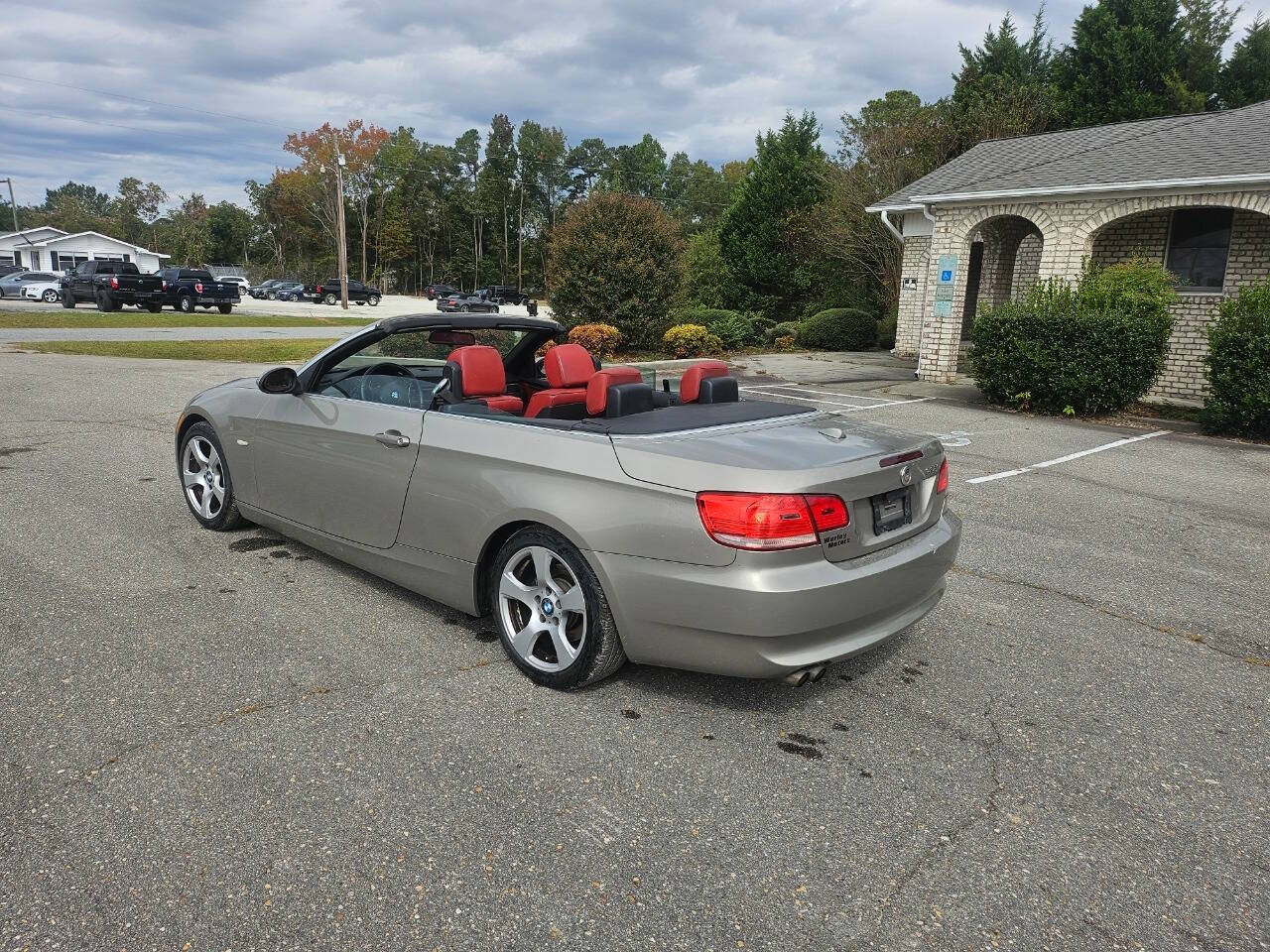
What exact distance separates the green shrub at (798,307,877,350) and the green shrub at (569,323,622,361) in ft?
24.2

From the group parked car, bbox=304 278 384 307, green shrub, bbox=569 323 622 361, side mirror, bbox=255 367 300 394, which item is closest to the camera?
side mirror, bbox=255 367 300 394

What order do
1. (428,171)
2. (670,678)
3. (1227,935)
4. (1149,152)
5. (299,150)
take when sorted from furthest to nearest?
(428,171)
(299,150)
(1149,152)
(670,678)
(1227,935)

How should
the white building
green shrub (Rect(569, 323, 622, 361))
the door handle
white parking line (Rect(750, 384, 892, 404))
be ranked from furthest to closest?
the white building, green shrub (Rect(569, 323, 622, 361)), white parking line (Rect(750, 384, 892, 404)), the door handle

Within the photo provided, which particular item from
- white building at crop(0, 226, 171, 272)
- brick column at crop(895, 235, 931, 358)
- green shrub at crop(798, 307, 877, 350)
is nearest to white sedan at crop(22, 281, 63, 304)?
white building at crop(0, 226, 171, 272)

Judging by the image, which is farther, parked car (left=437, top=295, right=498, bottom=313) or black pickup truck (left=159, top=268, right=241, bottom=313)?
parked car (left=437, top=295, right=498, bottom=313)

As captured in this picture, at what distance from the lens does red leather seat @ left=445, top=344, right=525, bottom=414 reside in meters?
4.12

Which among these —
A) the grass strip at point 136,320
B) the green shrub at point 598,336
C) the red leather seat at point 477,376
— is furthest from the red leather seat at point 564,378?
the grass strip at point 136,320

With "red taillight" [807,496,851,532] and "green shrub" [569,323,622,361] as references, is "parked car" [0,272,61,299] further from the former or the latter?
"red taillight" [807,496,851,532]

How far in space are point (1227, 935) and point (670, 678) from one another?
6.53 ft

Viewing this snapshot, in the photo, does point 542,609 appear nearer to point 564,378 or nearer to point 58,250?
point 564,378

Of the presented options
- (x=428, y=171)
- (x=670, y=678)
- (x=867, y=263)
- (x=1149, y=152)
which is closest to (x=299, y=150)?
(x=428, y=171)

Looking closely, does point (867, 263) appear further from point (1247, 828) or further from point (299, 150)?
point (299, 150)

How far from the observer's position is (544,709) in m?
3.34

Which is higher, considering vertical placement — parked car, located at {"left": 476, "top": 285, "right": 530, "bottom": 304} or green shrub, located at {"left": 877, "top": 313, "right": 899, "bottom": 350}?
parked car, located at {"left": 476, "top": 285, "right": 530, "bottom": 304}
